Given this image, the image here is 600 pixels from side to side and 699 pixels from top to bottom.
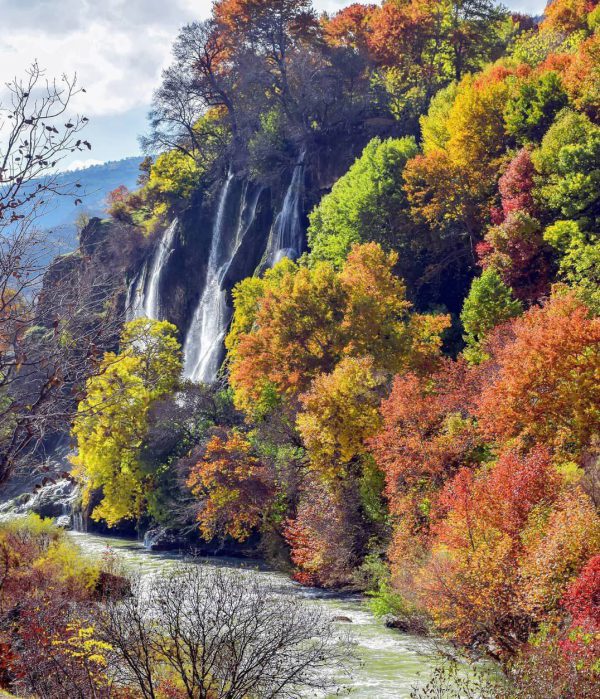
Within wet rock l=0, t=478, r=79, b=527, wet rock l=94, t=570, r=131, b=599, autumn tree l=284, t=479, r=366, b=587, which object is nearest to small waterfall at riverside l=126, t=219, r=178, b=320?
wet rock l=0, t=478, r=79, b=527

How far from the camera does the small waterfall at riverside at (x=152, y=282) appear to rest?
75000 millimetres

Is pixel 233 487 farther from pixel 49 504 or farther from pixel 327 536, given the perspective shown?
pixel 49 504

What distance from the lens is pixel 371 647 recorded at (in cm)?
2381

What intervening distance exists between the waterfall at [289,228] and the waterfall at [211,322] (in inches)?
240

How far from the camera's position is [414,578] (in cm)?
2489

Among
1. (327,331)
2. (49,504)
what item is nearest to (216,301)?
(49,504)

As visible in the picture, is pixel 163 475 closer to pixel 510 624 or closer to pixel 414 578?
pixel 414 578

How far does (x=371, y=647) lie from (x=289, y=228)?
43731mm

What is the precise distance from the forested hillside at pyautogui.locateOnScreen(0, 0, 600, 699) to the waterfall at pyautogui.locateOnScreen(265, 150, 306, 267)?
20cm

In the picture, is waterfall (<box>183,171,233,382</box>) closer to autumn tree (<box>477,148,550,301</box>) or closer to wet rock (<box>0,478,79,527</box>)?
wet rock (<box>0,478,79,527</box>)

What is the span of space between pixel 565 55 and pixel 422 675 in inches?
1679

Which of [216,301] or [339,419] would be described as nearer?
[339,419]

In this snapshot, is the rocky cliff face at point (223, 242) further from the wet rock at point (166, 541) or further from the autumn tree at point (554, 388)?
the autumn tree at point (554, 388)

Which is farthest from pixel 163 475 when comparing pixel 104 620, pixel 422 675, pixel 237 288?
pixel 104 620
